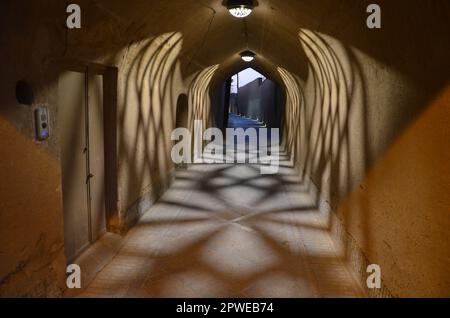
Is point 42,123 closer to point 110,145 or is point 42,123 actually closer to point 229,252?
point 110,145

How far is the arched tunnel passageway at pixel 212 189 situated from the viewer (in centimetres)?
261

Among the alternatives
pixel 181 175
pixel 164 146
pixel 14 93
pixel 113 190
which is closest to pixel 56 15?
pixel 14 93

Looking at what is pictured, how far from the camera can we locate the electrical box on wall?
2963mm

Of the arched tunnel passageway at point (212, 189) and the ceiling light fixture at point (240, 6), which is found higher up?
the ceiling light fixture at point (240, 6)

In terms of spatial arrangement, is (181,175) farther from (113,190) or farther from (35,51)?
(35,51)

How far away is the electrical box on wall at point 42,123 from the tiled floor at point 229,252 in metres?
1.58

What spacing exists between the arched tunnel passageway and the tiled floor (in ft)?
0.08

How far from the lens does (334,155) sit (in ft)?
17.9

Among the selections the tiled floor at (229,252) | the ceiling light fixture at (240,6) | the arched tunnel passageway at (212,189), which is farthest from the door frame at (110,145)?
the ceiling light fixture at (240,6)

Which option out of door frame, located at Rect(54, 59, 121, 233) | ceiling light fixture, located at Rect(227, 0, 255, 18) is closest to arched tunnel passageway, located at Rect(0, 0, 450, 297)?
door frame, located at Rect(54, 59, 121, 233)

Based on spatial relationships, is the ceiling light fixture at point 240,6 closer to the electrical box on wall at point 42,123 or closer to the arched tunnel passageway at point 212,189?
the arched tunnel passageway at point 212,189

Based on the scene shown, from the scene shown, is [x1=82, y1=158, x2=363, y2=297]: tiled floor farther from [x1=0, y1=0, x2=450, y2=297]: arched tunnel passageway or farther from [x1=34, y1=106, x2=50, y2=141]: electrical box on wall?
[x1=34, y1=106, x2=50, y2=141]: electrical box on wall

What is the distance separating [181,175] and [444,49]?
7.74 metres

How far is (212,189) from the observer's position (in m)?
8.16
